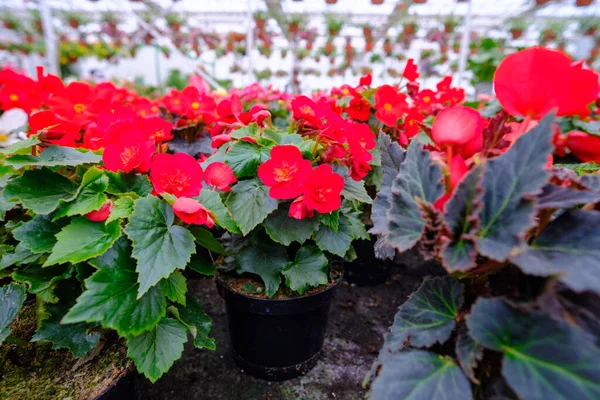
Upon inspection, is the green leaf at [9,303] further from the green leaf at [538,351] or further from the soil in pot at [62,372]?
the green leaf at [538,351]

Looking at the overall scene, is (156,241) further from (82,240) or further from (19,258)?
(19,258)

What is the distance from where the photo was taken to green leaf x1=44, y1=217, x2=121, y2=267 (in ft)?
1.98

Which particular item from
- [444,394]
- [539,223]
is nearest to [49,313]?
[444,394]

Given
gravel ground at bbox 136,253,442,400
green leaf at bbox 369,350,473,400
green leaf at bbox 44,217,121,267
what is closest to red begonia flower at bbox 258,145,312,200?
green leaf at bbox 44,217,121,267

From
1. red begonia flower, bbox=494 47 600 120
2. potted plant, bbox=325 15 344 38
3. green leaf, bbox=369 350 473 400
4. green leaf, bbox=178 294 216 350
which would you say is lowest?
green leaf, bbox=178 294 216 350

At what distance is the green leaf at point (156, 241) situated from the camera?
23.6 inches

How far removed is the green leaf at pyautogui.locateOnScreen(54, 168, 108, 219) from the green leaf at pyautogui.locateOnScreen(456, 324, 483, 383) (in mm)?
640

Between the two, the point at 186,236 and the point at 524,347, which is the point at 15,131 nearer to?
the point at 186,236

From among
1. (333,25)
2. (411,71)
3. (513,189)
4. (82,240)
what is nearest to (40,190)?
(82,240)

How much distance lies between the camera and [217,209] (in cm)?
74

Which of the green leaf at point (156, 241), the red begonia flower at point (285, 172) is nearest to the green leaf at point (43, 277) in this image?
the green leaf at point (156, 241)

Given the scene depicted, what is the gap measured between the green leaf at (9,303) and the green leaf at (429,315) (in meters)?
0.70

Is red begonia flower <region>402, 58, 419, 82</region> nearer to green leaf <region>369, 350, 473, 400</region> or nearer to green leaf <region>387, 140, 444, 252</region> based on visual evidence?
green leaf <region>387, 140, 444, 252</region>

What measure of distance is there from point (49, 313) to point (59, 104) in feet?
2.29
